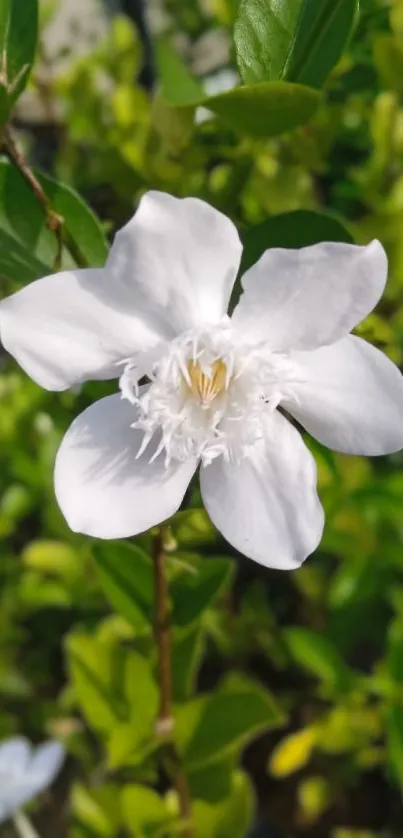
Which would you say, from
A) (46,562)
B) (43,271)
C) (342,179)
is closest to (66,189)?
(43,271)

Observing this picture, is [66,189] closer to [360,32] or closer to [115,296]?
[115,296]

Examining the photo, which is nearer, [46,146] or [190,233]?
[190,233]

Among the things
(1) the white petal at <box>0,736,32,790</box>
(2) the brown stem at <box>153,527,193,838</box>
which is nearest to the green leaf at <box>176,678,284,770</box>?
(2) the brown stem at <box>153,527,193,838</box>

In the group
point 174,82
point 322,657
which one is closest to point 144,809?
point 322,657

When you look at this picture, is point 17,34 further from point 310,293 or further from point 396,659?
point 396,659

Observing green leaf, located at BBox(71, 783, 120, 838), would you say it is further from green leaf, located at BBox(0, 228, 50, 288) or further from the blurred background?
green leaf, located at BBox(0, 228, 50, 288)

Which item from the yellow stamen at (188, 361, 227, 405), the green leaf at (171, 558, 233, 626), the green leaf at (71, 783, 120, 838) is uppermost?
the yellow stamen at (188, 361, 227, 405)

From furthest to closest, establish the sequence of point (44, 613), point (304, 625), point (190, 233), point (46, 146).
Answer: point (46, 146) → point (44, 613) → point (304, 625) → point (190, 233)
